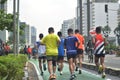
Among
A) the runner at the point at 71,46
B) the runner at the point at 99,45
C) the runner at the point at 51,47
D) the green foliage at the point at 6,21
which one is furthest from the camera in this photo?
the green foliage at the point at 6,21

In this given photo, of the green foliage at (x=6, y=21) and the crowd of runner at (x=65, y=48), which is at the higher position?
the green foliage at (x=6, y=21)

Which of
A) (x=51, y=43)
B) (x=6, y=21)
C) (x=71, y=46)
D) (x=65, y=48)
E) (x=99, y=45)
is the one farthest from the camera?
(x=6, y=21)

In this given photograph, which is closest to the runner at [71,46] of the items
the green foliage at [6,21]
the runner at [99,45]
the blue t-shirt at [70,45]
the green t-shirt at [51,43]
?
the blue t-shirt at [70,45]

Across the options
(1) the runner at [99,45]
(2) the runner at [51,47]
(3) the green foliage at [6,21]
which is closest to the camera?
(2) the runner at [51,47]

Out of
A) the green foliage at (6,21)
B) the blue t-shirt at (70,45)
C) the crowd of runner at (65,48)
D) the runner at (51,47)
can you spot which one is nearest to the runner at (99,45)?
the crowd of runner at (65,48)

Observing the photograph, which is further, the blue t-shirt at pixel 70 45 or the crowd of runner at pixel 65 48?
the blue t-shirt at pixel 70 45

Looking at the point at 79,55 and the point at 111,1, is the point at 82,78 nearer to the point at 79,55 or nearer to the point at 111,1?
the point at 79,55

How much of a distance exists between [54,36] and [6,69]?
507 cm

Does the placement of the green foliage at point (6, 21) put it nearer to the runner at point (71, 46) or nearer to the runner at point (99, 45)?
the runner at point (71, 46)

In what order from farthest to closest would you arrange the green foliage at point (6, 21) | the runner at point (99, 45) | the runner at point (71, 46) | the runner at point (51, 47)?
the green foliage at point (6, 21) → the runner at point (99, 45) → the runner at point (71, 46) → the runner at point (51, 47)

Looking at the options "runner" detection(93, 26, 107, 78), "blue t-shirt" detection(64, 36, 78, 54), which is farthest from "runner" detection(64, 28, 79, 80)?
"runner" detection(93, 26, 107, 78)

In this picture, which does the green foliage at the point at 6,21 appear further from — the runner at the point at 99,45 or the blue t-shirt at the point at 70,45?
the runner at the point at 99,45

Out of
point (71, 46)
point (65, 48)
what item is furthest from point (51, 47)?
point (65, 48)

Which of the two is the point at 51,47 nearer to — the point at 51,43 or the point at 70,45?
the point at 51,43
